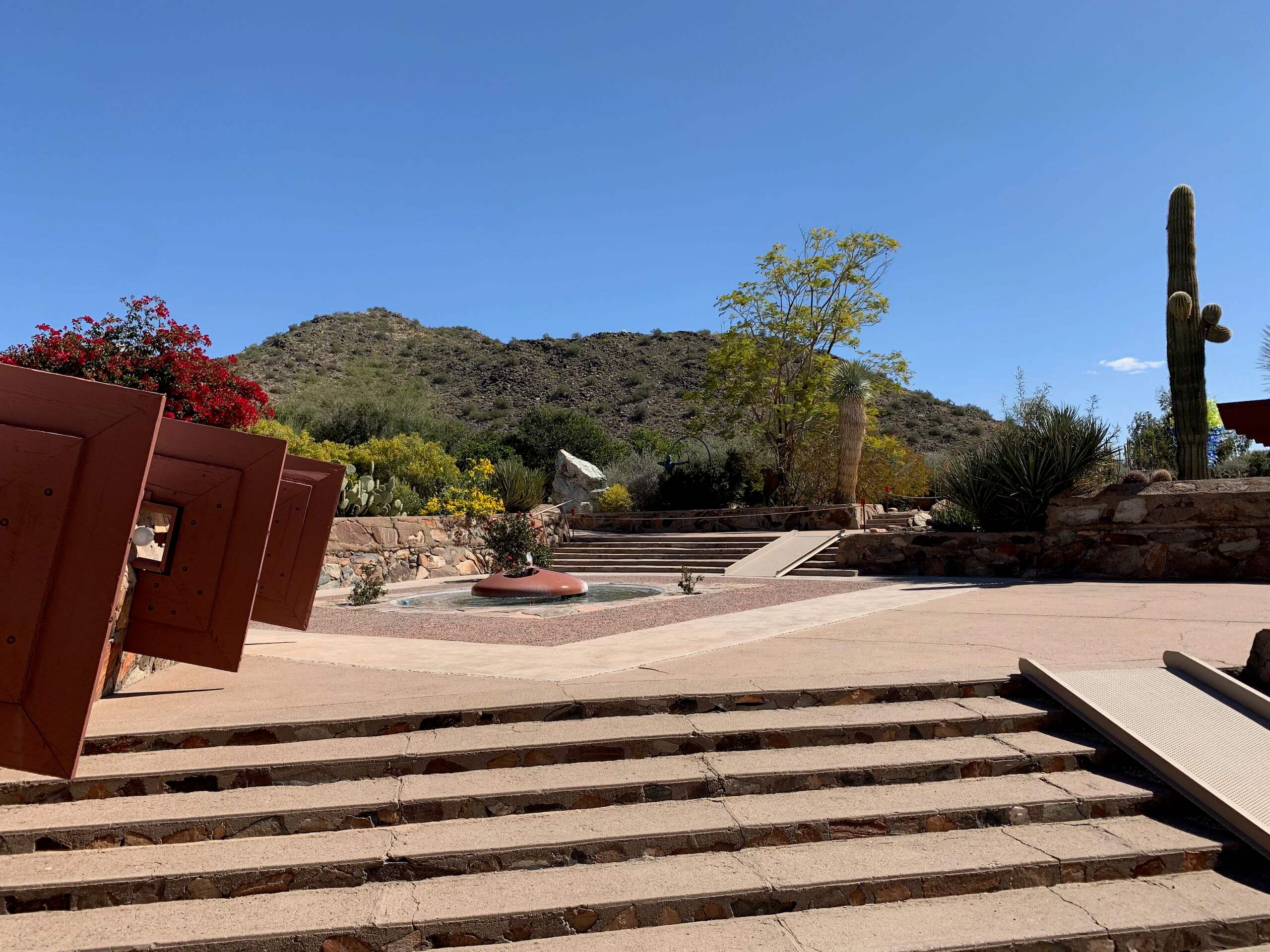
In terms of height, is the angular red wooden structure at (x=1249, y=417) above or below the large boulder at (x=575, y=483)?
above

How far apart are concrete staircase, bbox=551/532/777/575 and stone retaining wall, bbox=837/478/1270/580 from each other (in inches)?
141

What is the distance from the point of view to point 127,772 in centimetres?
363

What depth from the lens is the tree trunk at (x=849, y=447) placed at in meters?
17.2

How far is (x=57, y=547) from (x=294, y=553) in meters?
3.16

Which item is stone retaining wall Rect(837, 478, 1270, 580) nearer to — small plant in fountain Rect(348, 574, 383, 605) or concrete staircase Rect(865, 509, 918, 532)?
concrete staircase Rect(865, 509, 918, 532)

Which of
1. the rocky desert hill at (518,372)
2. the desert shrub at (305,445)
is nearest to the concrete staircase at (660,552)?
the desert shrub at (305,445)

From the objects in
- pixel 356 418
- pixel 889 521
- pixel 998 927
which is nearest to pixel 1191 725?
pixel 998 927

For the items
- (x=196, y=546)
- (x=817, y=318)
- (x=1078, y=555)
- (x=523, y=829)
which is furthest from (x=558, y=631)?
(x=817, y=318)

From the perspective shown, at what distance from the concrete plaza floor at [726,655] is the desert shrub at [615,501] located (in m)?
11.0

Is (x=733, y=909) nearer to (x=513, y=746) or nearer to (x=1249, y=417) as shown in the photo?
(x=513, y=746)

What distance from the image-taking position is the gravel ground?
7.16m

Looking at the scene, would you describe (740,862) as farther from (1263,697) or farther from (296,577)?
(296,577)

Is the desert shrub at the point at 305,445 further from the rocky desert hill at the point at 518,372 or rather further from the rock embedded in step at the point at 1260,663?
the rocky desert hill at the point at 518,372

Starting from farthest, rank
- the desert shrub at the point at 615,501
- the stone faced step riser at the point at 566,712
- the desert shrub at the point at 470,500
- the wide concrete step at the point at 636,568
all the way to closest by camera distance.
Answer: the desert shrub at the point at 615,501
the desert shrub at the point at 470,500
the wide concrete step at the point at 636,568
the stone faced step riser at the point at 566,712
